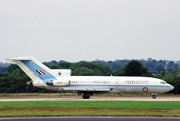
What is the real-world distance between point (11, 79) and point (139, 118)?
56795 mm

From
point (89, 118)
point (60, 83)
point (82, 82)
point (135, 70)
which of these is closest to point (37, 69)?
point (60, 83)

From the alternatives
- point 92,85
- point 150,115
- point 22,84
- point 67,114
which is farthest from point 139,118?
point 22,84

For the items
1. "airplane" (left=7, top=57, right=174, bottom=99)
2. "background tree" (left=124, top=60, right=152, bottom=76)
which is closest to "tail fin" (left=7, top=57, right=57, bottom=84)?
"airplane" (left=7, top=57, right=174, bottom=99)

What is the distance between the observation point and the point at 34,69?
54.6 metres

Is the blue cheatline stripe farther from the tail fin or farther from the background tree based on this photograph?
the background tree

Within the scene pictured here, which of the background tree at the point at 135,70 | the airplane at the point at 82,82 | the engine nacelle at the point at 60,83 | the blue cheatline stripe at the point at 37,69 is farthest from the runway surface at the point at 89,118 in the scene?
the background tree at the point at 135,70

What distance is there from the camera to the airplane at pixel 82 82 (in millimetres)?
54537

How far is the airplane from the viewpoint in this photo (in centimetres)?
5454

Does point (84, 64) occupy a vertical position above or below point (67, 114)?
above

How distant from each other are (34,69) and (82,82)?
667 cm

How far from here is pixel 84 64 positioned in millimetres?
131375

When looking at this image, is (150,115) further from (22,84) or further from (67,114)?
(22,84)

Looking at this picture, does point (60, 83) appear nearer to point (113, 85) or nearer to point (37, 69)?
→ point (37, 69)

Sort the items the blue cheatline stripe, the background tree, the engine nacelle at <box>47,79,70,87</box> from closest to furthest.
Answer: the engine nacelle at <box>47,79,70,87</box> < the blue cheatline stripe < the background tree
